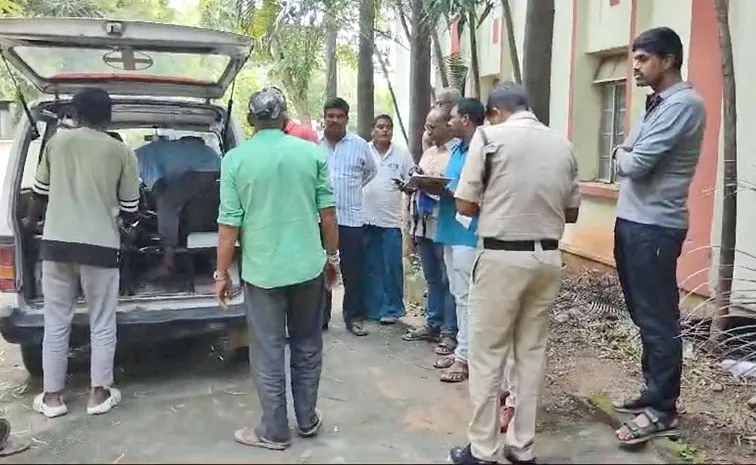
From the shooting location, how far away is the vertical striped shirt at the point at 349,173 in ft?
20.9

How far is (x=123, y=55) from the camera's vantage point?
198 inches

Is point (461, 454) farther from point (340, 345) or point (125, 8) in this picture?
point (125, 8)

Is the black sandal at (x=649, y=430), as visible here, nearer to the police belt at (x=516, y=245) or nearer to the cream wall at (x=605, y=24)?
the police belt at (x=516, y=245)

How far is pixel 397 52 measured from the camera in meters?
20.8

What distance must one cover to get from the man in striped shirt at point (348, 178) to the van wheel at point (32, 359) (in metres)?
2.43

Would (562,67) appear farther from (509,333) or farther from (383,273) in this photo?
(509,333)

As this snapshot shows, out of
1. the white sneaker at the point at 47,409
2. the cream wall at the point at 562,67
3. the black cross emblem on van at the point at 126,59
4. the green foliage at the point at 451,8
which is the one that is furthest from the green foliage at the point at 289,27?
the white sneaker at the point at 47,409

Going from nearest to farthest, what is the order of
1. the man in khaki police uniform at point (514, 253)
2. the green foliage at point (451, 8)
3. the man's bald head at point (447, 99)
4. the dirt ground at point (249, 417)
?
the man in khaki police uniform at point (514, 253) < the dirt ground at point (249, 417) < the man's bald head at point (447, 99) < the green foliage at point (451, 8)

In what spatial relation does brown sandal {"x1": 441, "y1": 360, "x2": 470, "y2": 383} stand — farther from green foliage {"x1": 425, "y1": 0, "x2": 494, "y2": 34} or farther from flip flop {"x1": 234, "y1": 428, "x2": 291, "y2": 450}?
green foliage {"x1": 425, "y1": 0, "x2": 494, "y2": 34}

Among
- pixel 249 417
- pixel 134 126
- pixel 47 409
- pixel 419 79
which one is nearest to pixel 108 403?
pixel 47 409

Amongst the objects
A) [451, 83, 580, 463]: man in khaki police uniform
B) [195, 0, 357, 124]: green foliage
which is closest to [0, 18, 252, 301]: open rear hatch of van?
[451, 83, 580, 463]: man in khaki police uniform

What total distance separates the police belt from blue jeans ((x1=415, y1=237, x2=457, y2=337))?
7.13ft

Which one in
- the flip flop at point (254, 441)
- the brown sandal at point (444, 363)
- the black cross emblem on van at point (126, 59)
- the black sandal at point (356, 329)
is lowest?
the black sandal at point (356, 329)

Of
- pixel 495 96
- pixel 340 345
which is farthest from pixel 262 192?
pixel 340 345
